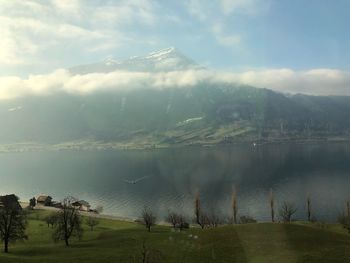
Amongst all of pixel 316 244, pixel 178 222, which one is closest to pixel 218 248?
pixel 316 244

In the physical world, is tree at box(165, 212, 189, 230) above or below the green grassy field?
below

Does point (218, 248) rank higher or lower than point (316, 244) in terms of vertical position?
higher

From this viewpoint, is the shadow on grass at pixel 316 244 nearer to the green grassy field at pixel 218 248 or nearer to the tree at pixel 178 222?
the green grassy field at pixel 218 248

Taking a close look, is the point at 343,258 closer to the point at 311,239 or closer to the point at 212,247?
the point at 311,239

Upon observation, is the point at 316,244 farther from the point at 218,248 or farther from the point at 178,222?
the point at 178,222

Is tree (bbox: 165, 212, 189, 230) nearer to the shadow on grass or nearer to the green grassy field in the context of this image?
the green grassy field

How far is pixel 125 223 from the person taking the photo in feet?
545

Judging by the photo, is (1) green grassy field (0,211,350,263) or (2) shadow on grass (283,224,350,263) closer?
(2) shadow on grass (283,224,350,263)

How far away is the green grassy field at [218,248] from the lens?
7606 centimetres

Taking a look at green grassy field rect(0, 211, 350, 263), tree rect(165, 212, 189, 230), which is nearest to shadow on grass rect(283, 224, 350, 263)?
green grassy field rect(0, 211, 350, 263)

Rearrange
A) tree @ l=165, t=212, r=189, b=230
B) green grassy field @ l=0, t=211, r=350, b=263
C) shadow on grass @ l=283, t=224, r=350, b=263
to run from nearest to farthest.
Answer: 1. shadow on grass @ l=283, t=224, r=350, b=263
2. green grassy field @ l=0, t=211, r=350, b=263
3. tree @ l=165, t=212, r=189, b=230

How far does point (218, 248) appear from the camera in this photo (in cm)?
8212

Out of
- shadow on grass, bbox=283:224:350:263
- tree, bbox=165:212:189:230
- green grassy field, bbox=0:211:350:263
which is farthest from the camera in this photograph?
tree, bbox=165:212:189:230

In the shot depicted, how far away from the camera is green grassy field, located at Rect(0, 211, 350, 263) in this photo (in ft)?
250
